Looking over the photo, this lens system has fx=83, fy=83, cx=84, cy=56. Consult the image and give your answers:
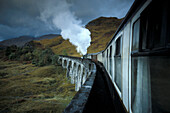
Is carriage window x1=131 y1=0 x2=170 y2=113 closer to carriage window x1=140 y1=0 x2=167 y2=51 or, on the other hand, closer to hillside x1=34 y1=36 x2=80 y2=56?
carriage window x1=140 y1=0 x2=167 y2=51

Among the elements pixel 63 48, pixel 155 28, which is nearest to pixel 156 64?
pixel 155 28

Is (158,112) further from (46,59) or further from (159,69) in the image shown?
(46,59)

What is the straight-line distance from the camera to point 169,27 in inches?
34.2

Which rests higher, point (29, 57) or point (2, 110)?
point (29, 57)

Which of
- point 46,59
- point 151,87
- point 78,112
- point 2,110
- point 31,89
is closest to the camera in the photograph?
point 151,87

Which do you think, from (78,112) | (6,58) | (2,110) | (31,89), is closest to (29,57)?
(6,58)

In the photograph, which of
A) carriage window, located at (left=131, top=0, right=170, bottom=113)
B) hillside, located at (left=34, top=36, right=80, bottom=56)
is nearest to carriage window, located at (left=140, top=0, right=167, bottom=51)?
carriage window, located at (left=131, top=0, right=170, bottom=113)

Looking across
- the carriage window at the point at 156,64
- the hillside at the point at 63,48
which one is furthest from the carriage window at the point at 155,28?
the hillside at the point at 63,48

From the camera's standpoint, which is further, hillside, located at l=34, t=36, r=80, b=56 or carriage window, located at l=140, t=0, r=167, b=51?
hillside, located at l=34, t=36, r=80, b=56

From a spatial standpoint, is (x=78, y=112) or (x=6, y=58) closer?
(x=78, y=112)

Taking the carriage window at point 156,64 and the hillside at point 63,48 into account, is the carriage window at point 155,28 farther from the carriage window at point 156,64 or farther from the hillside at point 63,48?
the hillside at point 63,48

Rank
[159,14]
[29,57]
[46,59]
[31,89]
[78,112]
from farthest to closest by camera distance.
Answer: [29,57] < [46,59] < [31,89] < [78,112] < [159,14]

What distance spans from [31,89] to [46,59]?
1061 inches

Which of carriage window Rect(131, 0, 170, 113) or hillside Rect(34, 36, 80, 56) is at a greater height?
hillside Rect(34, 36, 80, 56)
